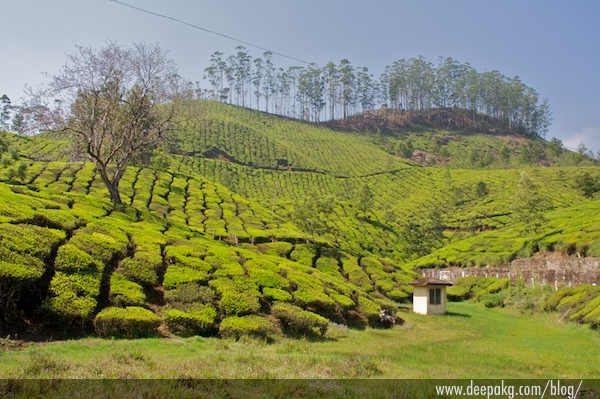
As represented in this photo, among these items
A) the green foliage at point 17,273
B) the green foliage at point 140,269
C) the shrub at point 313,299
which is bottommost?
the shrub at point 313,299

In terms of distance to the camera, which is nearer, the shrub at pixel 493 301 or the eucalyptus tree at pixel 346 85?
the shrub at pixel 493 301

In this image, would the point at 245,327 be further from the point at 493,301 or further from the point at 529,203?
the point at 529,203

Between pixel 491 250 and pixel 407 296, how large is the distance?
18.6 meters

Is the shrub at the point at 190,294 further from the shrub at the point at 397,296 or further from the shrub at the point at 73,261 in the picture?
the shrub at the point at 397,296

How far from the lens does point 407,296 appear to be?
3547 centimetres

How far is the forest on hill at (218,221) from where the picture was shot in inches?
643

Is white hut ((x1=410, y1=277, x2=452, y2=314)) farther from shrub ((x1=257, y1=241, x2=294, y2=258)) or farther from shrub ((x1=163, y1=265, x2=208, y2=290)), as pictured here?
shrub ((x1=163, y1=265, x2=208, y2=290))

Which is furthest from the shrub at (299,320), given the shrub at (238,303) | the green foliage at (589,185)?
the green foliage at (589,185)

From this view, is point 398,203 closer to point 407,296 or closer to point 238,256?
point 407,296

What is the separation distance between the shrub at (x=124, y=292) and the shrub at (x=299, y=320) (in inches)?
213

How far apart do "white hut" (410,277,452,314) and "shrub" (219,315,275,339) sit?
1469cm

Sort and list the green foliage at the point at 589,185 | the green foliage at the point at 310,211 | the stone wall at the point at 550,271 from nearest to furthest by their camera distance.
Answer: the stone wall at the point at 550,271, the green foliage at the point at 310,211, the green foliage at the point at 589,185

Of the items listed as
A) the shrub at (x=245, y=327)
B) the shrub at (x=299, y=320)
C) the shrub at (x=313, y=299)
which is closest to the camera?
the shrub at (x=245, y=327)

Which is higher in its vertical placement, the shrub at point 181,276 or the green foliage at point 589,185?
the green foliage at point 589,185
